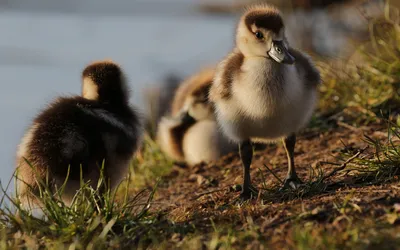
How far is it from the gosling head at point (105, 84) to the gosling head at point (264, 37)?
812 millimetres

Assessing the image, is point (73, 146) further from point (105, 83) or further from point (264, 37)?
point (264, 37)

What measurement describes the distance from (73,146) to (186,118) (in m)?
2.43

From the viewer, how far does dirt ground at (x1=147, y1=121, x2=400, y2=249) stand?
3.55 meters

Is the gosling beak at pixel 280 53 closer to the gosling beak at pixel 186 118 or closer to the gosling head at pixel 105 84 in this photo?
the gosling head at pixel 105 84

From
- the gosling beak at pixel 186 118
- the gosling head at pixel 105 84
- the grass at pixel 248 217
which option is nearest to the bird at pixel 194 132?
the gosling beak at pixel 186 118

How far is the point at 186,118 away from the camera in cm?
650

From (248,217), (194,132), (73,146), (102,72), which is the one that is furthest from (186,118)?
(248,217)

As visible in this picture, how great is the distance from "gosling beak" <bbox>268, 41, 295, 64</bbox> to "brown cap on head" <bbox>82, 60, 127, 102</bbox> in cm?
104

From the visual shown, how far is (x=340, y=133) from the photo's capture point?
568 cm

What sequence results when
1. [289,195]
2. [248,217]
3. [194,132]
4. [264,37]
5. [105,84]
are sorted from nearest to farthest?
[248,217], [289,195], [264,37], [105,84], [194,132]

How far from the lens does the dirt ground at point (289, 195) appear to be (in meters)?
3.55

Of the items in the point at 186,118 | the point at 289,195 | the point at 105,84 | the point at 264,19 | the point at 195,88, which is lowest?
the point at 289,195

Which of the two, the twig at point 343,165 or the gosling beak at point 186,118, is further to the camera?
the gosling beak at point 186,118

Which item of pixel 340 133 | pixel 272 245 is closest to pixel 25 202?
pixel 272 245
